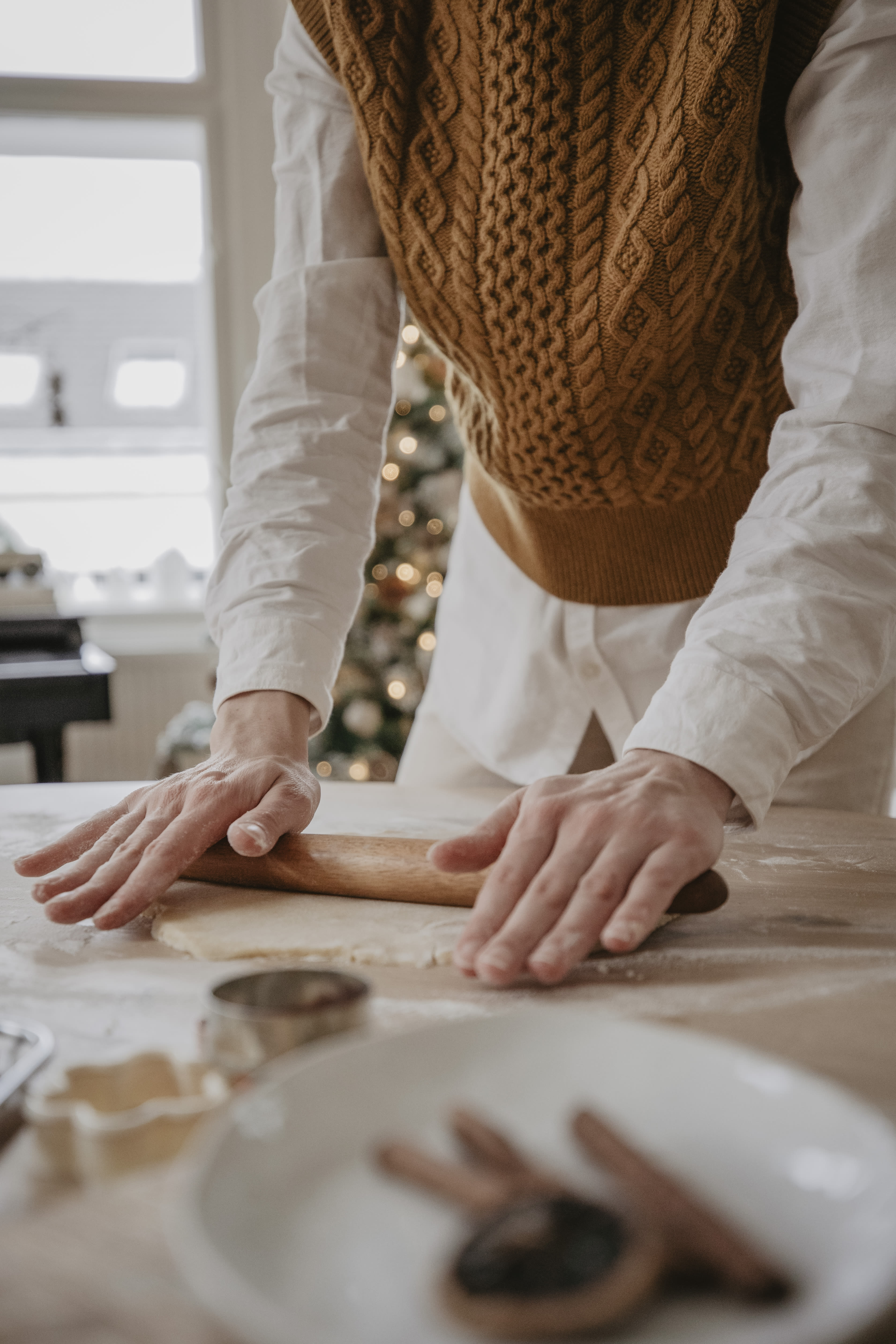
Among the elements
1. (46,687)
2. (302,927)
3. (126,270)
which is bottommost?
(46,687)

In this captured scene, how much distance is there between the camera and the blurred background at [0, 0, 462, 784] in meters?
3.14

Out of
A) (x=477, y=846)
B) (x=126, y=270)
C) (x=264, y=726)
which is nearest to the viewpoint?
(x=477, y=846)

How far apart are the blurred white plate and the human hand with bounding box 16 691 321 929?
38 cm

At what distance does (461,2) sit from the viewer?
1.02 m

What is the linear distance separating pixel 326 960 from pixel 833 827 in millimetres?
577

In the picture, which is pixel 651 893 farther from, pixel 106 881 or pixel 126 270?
pixel 126 270

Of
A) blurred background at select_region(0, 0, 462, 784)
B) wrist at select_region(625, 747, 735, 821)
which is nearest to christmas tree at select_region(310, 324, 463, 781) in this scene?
blurred background at select_region(0, 0, 462, 784)

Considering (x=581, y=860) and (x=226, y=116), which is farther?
(x=226, y=116)

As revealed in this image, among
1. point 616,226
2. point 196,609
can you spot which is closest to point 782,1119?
point 616,226

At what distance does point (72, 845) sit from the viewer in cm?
87

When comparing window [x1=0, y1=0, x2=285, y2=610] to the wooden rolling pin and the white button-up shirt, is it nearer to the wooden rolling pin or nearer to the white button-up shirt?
the white button-up shirt

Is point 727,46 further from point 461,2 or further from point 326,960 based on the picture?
point 326,960

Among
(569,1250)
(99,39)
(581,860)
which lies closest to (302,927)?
(581,860)

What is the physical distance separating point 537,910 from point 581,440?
0.58 m
